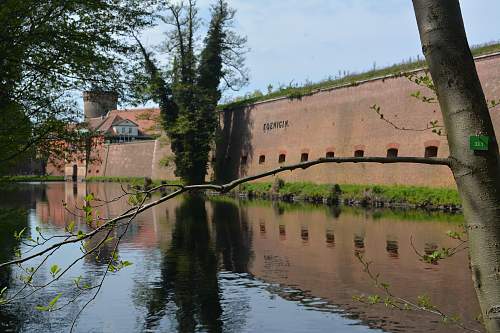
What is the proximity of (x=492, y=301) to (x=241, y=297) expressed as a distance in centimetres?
644

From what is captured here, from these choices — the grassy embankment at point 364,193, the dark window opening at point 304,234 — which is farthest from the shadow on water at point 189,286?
the grassy embankment at point 364,193

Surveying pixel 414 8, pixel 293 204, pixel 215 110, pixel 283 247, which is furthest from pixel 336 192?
pixel 414 8

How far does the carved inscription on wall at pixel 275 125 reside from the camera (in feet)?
93.8

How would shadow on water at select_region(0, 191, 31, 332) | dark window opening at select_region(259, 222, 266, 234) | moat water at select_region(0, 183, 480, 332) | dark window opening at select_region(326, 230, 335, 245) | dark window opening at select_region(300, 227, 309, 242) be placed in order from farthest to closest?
dark window opening at select_region(259, 222, 266, 234), dark window opening at select_region(300, 227, 309, 242), dark window opening at select_region(326, 230, 335, 245), shadow on water at select_region(0, 191, 31, 332), moat water at select_region(0, 183, 480, 332)

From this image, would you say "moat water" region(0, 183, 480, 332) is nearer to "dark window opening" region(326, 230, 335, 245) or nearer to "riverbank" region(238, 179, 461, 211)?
"dark window opening" region(326, 230, 335, 245)

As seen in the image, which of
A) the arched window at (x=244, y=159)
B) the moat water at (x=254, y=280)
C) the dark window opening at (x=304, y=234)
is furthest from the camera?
the arched window at (x=244, y=159)

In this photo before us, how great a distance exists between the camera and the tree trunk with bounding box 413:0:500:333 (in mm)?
1245

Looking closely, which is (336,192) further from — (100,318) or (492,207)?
(492,207)

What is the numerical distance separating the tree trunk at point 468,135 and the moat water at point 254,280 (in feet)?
9.09

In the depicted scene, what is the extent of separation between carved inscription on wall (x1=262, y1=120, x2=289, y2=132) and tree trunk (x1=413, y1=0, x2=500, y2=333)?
88.9 ft

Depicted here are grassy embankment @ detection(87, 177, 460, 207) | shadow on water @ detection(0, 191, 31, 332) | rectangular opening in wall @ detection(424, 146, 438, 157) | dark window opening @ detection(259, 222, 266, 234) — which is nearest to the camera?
shadow on water @ detection(0, 191, 31, 332)

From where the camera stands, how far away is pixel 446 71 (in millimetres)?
1282

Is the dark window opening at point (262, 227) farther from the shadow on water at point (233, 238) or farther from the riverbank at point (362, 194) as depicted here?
the riverbank at point (362, 194)

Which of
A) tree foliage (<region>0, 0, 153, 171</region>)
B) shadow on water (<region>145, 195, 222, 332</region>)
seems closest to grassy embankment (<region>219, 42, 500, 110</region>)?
shadow on water (<region>145, 195, 222, 332</region>)
